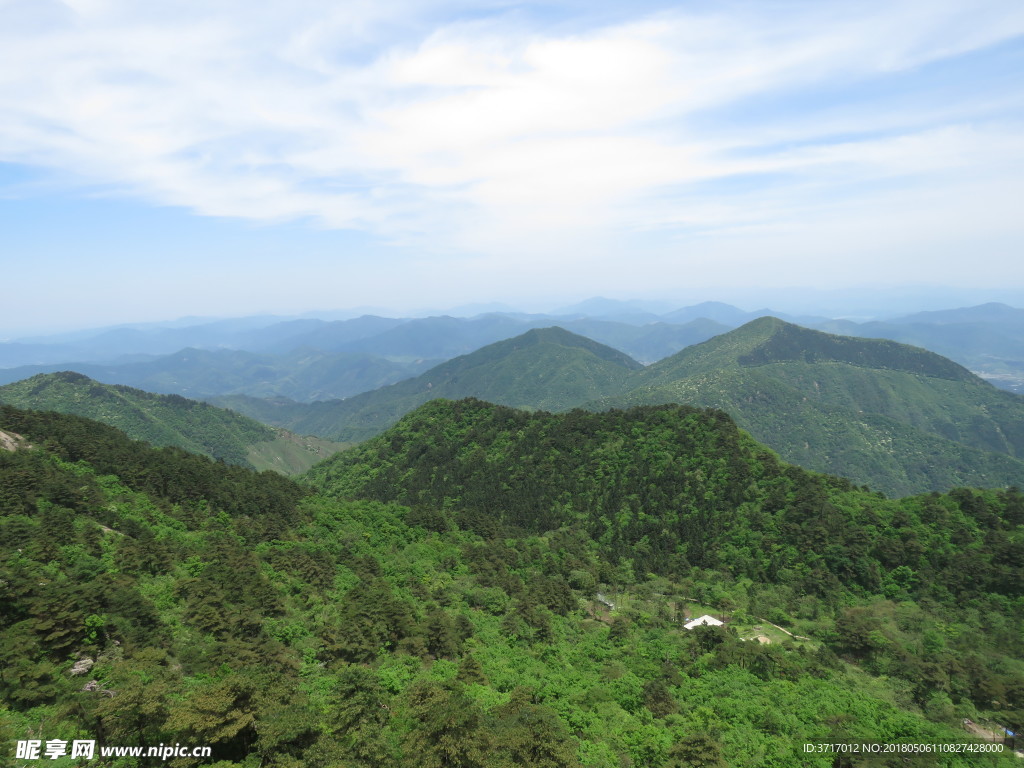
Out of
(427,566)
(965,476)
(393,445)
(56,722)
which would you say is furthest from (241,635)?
(965,476)

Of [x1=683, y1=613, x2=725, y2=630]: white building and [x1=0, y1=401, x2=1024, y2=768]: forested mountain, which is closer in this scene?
[x1=0, y1=401, x2=1024, y2=768]: forested mountain

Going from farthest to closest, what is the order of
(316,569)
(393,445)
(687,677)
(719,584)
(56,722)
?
1. (393,445)
2. (719,584)
3. (316,569)
4. (687,677)
5. (56,722)

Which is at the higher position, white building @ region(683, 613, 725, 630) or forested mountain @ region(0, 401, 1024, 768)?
forested mountain @ region(0, 401, 1024, 768)

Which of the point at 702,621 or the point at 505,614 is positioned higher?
the point at 505,614

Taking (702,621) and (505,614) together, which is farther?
(702,621)

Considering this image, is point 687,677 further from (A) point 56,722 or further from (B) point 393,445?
(B) point 393,445

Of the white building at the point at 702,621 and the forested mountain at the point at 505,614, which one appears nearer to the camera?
the forested mountain at the point at 505,614

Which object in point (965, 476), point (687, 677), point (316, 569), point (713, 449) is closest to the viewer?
point (687, 677)

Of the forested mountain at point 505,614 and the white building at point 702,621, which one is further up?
the forested mountain at point 505,614
